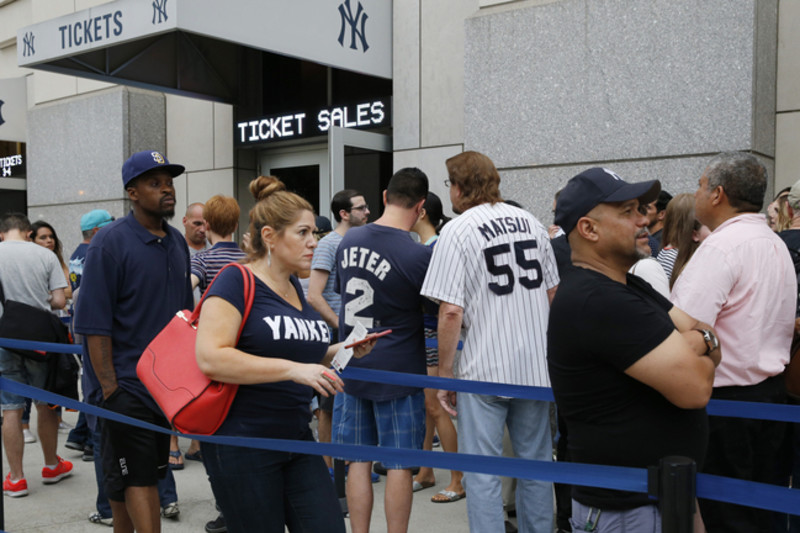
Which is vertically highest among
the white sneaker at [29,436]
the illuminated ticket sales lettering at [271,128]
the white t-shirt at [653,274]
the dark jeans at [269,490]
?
the illuminated ticket sales lettering at [271,128]

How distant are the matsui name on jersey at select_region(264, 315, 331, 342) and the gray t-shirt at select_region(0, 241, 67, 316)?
12.8ft

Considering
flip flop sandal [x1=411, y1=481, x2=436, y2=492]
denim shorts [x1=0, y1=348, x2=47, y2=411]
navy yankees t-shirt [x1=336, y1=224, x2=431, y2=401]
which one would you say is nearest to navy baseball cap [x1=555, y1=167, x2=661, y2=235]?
navy yankees t-shirt [x1=336, y1=224, x2=431, y2=401]

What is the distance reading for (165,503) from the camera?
5.05 m

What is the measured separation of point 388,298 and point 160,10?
182 inches

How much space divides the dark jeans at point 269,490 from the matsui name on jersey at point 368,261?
→ 138 centimetres

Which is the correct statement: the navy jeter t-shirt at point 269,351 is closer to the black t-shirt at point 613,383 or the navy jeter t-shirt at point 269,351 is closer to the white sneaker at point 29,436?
the black t-shirt at point 613,383

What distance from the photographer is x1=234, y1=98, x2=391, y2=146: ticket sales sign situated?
8.80 m

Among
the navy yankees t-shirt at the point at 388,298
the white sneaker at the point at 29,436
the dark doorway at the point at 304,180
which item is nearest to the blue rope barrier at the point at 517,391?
the navy yankees t-shirt at the point at 388,298

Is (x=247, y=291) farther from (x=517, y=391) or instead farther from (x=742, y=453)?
(x=742, y=453)

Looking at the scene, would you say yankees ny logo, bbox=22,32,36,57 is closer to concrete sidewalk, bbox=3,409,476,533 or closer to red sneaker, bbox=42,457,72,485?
concrete sidewalk, bbox=3,409,476,533

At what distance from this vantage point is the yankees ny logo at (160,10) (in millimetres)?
7270

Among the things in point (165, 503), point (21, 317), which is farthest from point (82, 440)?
point (165, 503)

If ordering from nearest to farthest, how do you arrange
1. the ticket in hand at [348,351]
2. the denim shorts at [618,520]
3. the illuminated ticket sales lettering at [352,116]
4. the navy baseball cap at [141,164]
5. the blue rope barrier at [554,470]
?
the blue rope barrier at [554,470] < the denim shorts at [618,520] < the ticket in hand at [348,351] < the navy baseball cap at [141,164] < the illuminated ticket sales lettering at [352,116]

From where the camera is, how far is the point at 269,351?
282 centimetres
